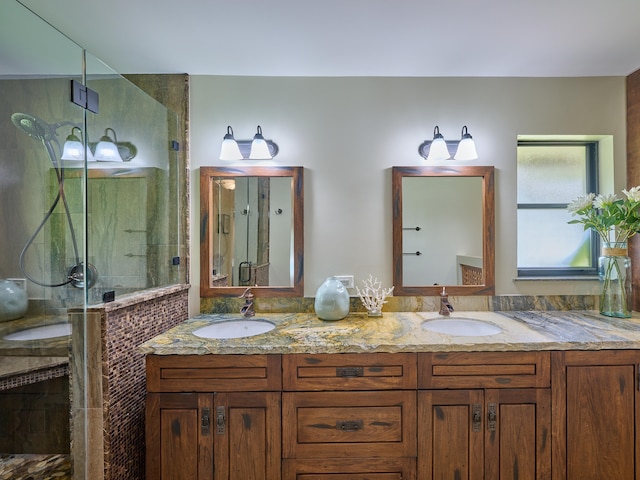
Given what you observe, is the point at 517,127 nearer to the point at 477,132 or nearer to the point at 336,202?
the point at 477,132

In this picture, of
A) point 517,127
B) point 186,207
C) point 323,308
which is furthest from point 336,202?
point 517,127

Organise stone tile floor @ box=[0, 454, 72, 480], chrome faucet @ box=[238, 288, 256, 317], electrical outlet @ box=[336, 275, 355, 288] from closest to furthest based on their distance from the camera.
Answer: stone tile floor @ box=[0, 454, 72, 480]
chrome faucet @ box=[238, 288, 256, 317]
electrical outlet @ box=[336, 275, 355, 288]

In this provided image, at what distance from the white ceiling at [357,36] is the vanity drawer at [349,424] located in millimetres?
1722

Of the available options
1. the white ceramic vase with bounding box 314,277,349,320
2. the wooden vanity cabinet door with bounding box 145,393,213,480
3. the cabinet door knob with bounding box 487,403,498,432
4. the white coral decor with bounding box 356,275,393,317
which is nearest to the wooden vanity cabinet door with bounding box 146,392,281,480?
the wooden vanity cabinet door with bounding box 145,393,213,480

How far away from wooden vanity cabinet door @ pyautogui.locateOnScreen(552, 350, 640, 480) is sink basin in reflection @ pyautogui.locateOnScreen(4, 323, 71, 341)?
218 cm

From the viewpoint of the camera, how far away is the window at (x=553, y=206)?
2.10m

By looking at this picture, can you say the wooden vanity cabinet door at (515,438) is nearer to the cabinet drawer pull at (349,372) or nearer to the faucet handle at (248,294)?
the cabinet drawer pull at (349,372)

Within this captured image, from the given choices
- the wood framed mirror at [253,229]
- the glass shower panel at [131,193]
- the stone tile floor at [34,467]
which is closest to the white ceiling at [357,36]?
the glass shower panel at [131,193]

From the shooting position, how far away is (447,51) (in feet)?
5.65

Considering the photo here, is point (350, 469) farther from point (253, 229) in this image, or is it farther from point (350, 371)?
point (253, 229)

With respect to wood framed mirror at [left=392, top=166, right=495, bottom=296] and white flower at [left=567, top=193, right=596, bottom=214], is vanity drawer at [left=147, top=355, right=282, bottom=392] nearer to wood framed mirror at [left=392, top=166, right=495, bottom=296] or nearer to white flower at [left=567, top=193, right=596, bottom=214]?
wood framed mirror at [left=392, top=166, right=495, bottom=296]

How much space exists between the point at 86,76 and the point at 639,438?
2.99 m

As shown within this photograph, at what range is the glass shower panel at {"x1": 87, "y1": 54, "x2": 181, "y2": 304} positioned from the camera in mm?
1460

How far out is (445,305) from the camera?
1875 mm
